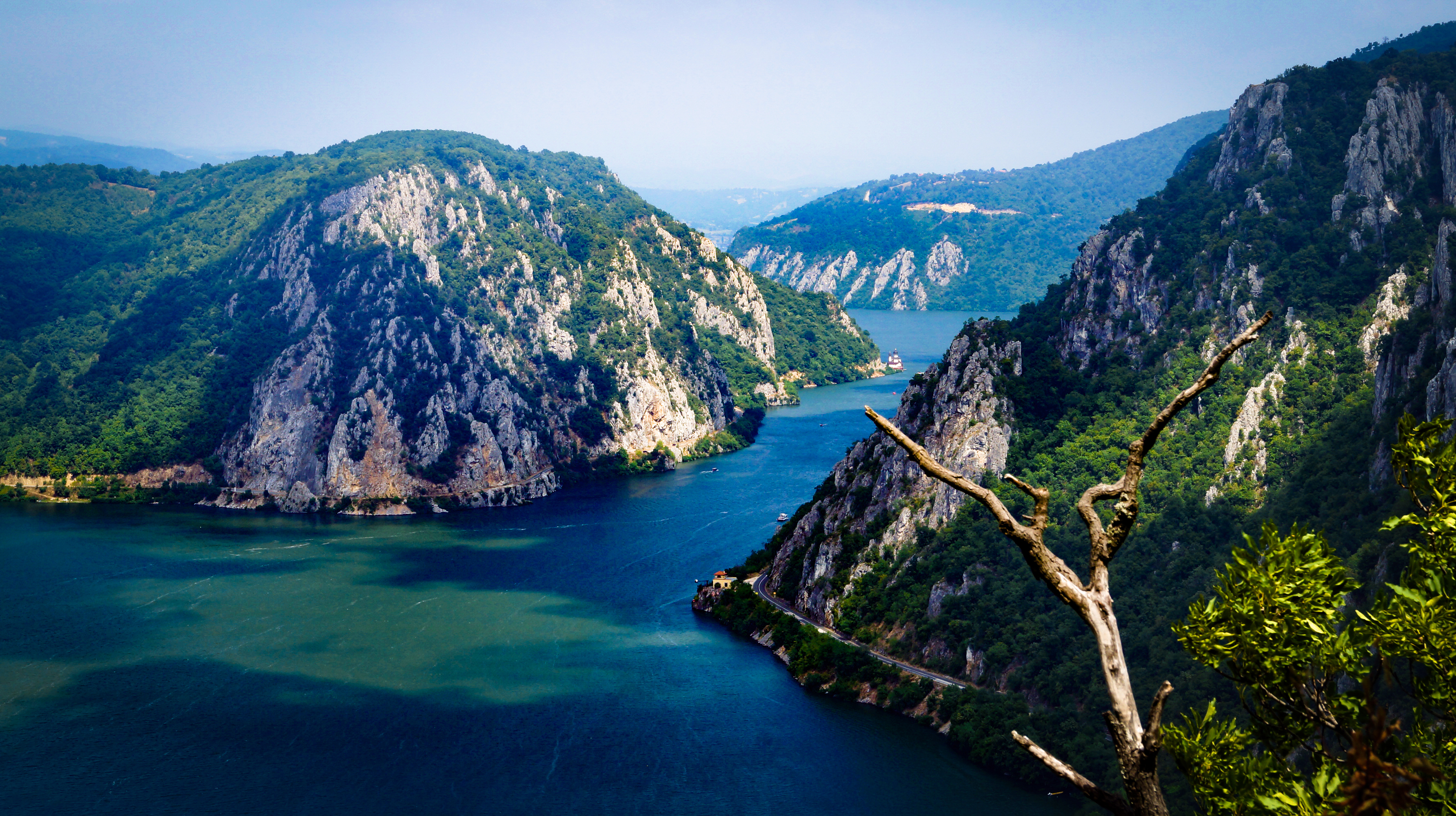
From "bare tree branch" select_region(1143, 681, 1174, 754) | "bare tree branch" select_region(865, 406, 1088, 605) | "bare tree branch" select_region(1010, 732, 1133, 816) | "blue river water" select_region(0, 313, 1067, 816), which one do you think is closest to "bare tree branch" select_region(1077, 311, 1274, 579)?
"bare tree branch" select_region(865, 406, 1088, 605)

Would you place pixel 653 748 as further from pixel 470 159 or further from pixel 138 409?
pixel 470 159

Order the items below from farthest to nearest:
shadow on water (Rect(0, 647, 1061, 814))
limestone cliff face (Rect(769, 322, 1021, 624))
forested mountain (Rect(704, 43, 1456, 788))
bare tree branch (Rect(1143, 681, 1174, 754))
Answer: limestone cliff face (Rect(769, 322, 1021, 624)), forested mountain (Rect(704, 43, 1456, 788)), shadow on water (Rect(0, 647, 1061, 814)), bare tree branch (Rect(1143, 681, 1174, 754))

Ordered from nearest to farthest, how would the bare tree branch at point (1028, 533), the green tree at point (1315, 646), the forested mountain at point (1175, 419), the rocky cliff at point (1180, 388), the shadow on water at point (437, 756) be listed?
the bare tree branch at point (1028, 533) < the green tree at point (1315, 646) < the shadow on water at point (437, 756) < the forested mountain at point (1175, 419) < the rocky cliff at point (1180, 388)

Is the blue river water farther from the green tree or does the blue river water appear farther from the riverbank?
the green tree

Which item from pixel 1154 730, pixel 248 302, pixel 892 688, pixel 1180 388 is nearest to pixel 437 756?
pixel 892 688

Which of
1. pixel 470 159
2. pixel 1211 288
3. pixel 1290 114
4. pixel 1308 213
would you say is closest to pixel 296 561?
pixel 1211 288

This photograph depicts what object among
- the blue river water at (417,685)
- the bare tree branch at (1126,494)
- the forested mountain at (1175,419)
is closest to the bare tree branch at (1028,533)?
the bare tree branch at (1126,494)

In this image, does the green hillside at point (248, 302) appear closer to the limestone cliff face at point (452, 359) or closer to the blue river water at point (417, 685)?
the limestone cliff face at point (452, 359)
